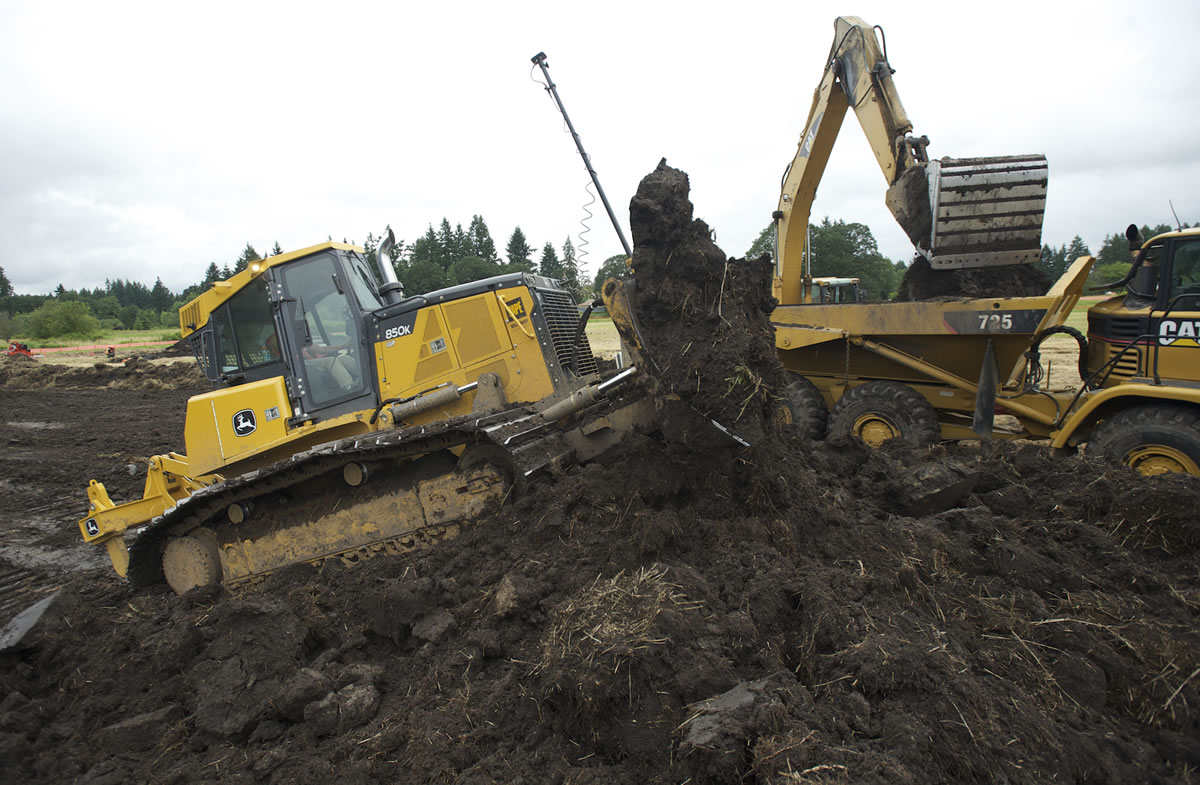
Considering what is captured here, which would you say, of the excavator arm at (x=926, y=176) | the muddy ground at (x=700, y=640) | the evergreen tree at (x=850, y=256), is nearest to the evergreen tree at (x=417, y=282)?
the muddy ground at (x=700, y=640)

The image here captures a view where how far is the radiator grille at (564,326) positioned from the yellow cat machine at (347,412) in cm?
2

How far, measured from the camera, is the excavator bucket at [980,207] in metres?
7.52

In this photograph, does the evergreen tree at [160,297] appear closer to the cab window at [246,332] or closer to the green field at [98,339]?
the green field at [98,339]

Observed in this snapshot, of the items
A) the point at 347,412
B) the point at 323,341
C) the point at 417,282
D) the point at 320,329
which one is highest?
the point at 417,282

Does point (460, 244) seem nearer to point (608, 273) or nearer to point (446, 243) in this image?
point (446, 243)

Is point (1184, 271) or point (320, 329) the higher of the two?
point (320, 329)

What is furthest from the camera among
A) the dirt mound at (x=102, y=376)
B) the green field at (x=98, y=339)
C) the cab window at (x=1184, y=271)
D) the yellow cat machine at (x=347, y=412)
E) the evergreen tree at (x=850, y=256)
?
the evergreen tree at (x=850, y=256)

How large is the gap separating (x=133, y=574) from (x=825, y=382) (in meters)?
7.84

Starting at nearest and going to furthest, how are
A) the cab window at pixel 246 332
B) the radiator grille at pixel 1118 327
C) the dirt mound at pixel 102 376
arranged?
the cab window at pixel 246 332 < the radiator grille at pixel 1118 327 < the dirt mound at pixel 102 376

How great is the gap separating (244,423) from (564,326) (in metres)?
2.81

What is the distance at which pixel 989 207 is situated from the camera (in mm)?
7609

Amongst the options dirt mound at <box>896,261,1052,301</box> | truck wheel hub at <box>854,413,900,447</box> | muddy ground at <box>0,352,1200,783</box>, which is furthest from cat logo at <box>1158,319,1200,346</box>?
truck wheel hub at <box>854,413,900,447</box>

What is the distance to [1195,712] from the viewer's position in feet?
9.53

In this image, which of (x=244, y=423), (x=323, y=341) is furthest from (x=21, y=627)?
(x=323, y=341)
